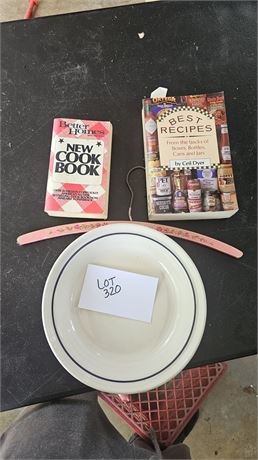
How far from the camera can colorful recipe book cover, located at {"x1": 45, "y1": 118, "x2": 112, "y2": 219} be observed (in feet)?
1.99

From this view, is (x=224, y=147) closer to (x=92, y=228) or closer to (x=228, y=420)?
(x=92, y=228)

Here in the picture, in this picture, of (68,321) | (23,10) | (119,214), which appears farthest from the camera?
(23,10)

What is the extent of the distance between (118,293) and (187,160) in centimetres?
25

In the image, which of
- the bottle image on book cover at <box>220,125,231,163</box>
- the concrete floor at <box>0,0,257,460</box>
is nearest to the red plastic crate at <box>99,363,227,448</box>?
the concrete floor at <box>0,0,257,460</box>

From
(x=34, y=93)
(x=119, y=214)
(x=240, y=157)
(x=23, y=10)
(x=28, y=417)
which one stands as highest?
(x=23, y=10)

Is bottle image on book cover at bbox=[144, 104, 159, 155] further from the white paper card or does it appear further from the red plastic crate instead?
the red plastic crate

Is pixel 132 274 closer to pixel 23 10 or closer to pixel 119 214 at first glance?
pixel 119 214

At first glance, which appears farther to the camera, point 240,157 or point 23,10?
point 23,10

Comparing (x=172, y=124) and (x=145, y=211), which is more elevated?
(x=172, y=124)

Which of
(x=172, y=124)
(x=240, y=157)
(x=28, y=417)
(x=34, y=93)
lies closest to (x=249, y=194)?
(x=240, y=157)

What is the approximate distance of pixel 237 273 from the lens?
613 millimetres

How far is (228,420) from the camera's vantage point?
1.07 meters

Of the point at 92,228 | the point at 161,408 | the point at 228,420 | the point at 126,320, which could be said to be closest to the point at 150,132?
the point at 92,228

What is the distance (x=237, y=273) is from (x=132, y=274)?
193 millimetres
